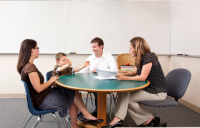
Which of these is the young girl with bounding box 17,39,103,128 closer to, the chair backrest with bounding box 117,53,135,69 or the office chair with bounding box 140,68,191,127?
the office chair with bounding box 140,68,191,127

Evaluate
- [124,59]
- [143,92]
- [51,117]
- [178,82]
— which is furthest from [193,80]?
[51,117]

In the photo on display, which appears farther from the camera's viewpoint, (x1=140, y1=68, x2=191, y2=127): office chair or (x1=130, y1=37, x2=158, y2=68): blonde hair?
(x1=130, y1=37, x2=158, y2=68): blonde hair

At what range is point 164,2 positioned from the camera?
380cm

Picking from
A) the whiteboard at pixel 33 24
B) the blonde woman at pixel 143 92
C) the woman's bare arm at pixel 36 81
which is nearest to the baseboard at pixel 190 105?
the blonde woman at pixel 143 92

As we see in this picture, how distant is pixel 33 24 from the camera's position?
368cm

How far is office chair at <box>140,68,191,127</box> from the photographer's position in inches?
75.1

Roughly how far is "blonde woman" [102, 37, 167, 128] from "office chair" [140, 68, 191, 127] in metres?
0.06

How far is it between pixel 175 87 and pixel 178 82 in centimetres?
8

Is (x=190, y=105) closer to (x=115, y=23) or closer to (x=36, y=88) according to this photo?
(x=115, y=23)

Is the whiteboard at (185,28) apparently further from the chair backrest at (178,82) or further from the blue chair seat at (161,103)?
the blue chair seat at (161,103)

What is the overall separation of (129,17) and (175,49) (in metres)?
1.29

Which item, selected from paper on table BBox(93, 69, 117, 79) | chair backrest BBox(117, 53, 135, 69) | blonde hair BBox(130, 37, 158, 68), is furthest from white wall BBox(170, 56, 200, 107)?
paper on table BBox(93, 69, 117, 79)

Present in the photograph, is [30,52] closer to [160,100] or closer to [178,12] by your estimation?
[160,100]

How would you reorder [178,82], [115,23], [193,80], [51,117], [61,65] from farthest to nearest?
[115,23]
[193,80]
[51,117]
[61,65]
[178,82]
